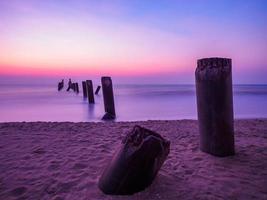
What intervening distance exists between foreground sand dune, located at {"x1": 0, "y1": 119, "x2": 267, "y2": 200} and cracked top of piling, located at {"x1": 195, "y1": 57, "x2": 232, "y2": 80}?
1.24 metres

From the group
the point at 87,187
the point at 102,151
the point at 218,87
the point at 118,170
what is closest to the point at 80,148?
the point at 102,151

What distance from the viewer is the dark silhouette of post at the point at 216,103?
159 inches

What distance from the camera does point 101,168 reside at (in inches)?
148

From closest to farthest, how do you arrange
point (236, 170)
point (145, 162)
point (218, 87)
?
point (145, 162) < point (236, 170) < point (218, 87)

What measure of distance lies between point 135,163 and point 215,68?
6.94ft

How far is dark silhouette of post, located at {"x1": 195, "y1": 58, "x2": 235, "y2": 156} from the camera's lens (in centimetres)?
404

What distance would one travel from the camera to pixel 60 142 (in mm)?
5406

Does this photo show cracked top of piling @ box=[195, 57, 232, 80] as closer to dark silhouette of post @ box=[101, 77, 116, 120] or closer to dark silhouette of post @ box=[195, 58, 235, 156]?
dark silhouette of post @ box=[195, 58, 235, 156]

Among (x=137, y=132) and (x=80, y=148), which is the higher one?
(x=137, y=132)

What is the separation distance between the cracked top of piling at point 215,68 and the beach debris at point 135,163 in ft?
5.35

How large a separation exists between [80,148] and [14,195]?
A: 1932 millimetres

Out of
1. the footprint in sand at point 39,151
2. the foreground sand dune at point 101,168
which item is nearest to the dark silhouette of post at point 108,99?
the foreground sand dune at point 101,168

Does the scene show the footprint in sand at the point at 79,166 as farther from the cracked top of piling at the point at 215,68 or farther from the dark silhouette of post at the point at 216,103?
the cracked top of piling at the point at 215,68

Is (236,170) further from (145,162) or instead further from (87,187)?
(87,187)
